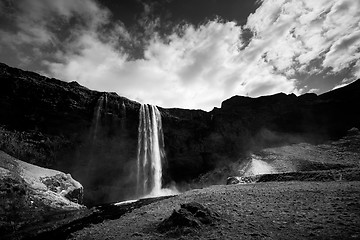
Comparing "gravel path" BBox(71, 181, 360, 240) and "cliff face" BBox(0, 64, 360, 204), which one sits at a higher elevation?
"cliff face" BBox(0, 64, 360, 204)

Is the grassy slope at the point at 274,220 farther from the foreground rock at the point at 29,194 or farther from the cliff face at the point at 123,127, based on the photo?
the cliff face at the point at 123,127

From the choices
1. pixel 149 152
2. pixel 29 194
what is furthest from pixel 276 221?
pixel 149 152

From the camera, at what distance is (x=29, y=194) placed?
78.1 feet

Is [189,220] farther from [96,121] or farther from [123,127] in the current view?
[123,127]

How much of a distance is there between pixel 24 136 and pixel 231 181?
4257 cm

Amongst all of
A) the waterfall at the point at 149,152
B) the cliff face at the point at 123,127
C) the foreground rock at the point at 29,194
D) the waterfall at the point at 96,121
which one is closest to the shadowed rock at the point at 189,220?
the foreground rock at the point at 29,194

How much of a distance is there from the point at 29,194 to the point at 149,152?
1307 inches

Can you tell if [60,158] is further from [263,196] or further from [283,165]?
[283,165]

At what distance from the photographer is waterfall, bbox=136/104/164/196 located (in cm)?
5319

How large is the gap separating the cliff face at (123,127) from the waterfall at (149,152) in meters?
2.08

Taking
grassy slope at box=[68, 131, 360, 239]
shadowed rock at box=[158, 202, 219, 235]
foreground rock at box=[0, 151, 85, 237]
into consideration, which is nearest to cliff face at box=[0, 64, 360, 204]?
foreground rock at box=[0, 151, 85, 237]

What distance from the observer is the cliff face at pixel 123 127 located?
45.4m

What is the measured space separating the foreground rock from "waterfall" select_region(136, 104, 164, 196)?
2202 centimetres

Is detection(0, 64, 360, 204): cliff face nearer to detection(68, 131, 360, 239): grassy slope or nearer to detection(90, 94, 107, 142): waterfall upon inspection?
detection(90, 94, 107, 142): waterfall
